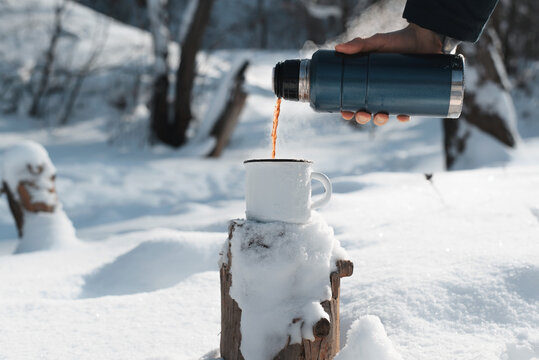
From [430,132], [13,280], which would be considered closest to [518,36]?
[430,132]

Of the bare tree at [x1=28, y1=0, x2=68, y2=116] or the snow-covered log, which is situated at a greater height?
the bare tree at [x1=28, y1=0, x2=68, y2=116]

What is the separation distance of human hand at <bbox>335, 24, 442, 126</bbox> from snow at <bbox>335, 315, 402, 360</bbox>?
0.52 metres

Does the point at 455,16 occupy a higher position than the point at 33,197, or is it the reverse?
the point at 455,16

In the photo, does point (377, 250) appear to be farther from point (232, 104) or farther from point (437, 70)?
point (232, 104)

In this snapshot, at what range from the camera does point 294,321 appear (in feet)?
3.62

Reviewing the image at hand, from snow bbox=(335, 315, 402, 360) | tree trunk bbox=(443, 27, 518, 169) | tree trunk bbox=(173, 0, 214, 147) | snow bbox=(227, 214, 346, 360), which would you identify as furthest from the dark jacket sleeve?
tree trunk bbox=(173, 0, 214, 147)

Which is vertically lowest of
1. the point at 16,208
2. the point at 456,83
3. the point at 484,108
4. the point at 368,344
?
the point at 16,208

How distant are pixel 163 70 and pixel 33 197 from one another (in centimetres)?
403

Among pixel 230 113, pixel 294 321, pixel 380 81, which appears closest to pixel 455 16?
pixel 380 81

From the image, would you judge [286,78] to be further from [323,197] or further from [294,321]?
[294,321]

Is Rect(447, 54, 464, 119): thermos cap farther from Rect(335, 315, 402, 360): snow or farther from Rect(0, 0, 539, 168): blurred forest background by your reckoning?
Rect(0, 0, 539, 168): blurred forest background

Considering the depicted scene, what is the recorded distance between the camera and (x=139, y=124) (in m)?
7.53

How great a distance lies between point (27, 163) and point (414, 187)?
2.36 meters

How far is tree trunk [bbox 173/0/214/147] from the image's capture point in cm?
630
